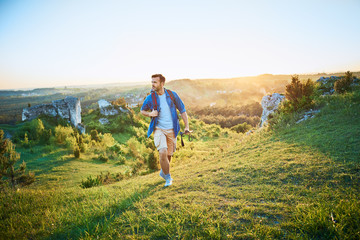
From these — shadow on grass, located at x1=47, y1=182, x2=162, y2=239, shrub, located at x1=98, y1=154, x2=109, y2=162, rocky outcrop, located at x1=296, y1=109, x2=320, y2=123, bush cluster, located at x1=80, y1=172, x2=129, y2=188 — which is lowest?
shrub, located at x1=98, y1=154, x2=109, y2=162

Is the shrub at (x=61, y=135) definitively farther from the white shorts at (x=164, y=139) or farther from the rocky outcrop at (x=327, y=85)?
the rocky outcrop at (x=327, y=85)

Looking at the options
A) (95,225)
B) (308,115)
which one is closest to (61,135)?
(95,225)

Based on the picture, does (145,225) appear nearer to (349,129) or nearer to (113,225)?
(113,225)

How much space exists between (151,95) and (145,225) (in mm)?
3188

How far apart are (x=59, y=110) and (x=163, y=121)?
18228 millimetres

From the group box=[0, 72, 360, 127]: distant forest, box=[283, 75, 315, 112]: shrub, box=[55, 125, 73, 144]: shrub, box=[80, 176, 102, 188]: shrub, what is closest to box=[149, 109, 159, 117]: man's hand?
box=[80, 176, 102, 188]: shrub

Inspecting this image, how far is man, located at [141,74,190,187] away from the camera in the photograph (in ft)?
15.3

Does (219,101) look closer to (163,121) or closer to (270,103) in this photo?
(270,103)

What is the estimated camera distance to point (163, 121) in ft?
15.8

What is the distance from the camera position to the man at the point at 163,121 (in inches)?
183

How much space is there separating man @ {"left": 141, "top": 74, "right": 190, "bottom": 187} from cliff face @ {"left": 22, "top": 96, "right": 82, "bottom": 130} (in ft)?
55.3

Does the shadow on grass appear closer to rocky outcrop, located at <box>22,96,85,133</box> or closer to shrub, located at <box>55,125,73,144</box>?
shrub, located at <box>55,125,73,144</box>

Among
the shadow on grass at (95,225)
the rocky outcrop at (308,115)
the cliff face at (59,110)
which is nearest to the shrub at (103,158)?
the cliff face at (59,110)

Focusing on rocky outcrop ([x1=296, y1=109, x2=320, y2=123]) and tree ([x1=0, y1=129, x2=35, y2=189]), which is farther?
rocky outcrop ([x1=296, y1=109, x2=320, y2=123])
